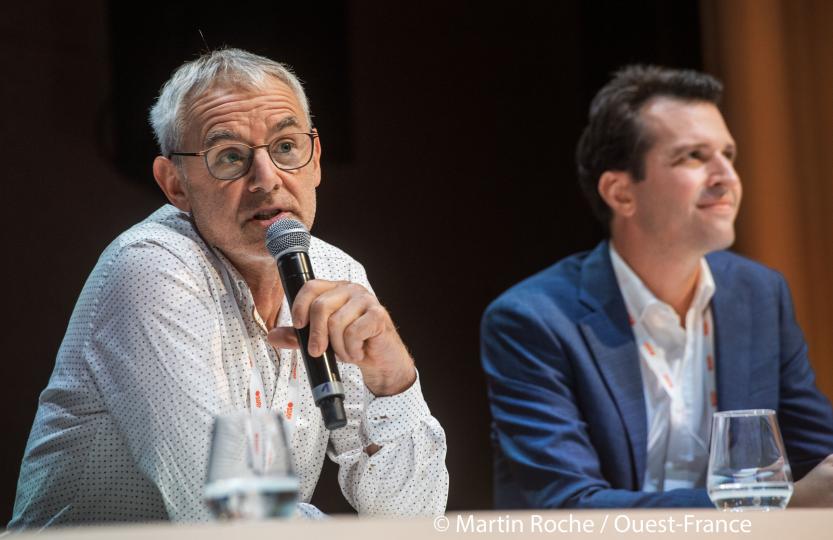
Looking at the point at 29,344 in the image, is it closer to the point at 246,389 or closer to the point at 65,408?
the point at 65,408

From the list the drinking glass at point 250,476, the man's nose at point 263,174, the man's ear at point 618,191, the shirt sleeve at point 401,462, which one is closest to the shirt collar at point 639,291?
the man's ear at point 618,191

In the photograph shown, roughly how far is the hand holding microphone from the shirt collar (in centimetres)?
113

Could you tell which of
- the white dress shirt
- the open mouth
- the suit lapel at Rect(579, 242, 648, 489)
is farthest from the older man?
the white dress shirt

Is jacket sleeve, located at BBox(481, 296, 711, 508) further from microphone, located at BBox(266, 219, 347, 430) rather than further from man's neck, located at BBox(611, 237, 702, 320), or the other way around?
microphone, located at BBox(266, 219, 347, 430)

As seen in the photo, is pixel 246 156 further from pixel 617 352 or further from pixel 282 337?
pixel 617 352

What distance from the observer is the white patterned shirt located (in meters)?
1.59

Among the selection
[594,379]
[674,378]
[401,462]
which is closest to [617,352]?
[594,379]

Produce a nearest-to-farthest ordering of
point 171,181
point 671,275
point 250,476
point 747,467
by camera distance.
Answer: point 250,476, point 747,467, point 171,181, point 671,275

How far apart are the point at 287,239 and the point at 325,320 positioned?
0.17 m

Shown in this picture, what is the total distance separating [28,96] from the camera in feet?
7.21

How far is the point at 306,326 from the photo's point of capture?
→ 4.72 ft

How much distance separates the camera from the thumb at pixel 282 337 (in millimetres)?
1560

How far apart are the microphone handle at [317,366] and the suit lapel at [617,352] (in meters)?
1.17

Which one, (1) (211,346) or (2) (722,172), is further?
(2) (722,172)
